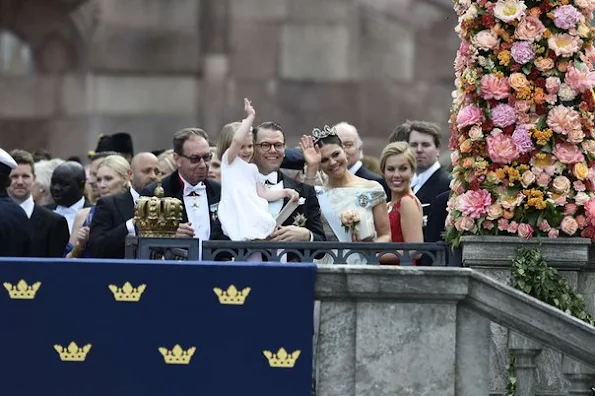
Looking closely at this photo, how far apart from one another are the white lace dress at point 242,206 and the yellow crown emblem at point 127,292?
2092mm

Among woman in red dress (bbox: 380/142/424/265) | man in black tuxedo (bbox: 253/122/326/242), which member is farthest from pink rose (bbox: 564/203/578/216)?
man in black tuxedo (bbox: 253/122/326/242)

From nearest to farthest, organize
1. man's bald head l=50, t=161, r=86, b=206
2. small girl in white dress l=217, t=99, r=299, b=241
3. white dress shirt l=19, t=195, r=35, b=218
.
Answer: small girl in white dress l=217, t=99, r=299, b=241
white dress shirt l=19, t=195, r=35, b=218
man's bald head l=50, t=161, r=86, b=206

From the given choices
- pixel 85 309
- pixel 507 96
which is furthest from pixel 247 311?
pixel 507 96

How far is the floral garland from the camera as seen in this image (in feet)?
37.0

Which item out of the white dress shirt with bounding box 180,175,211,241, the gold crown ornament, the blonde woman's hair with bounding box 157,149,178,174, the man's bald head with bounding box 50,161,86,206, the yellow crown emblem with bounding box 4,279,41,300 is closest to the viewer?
the yellow crown emblem with bounding box 4,279,41,300

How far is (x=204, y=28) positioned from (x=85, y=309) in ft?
40.9

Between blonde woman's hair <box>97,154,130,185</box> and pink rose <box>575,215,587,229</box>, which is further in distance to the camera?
blonde woman's hair <box>97,154,130,185</box>

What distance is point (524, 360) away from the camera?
9.66 metres

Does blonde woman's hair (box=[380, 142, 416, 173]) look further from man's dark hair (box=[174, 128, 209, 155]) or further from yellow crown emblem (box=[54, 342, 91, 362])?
yellow crown emblem (box=[54, 342, 91, 362])

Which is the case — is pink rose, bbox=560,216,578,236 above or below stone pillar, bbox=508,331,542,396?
above

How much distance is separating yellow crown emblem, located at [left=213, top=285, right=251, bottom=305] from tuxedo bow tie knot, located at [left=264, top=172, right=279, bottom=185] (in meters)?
2.57

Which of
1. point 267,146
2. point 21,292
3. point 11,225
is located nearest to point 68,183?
point 11,225

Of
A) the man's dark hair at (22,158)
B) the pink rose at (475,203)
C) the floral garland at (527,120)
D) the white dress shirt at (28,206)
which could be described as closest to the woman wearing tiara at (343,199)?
the floral garland at (527,120)

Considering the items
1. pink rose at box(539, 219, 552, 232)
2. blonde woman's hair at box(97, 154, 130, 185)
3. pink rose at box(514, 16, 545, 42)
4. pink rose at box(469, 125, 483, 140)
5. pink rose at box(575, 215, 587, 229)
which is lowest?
pink rose at box(539, 219, 552, 232)
